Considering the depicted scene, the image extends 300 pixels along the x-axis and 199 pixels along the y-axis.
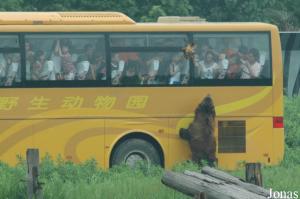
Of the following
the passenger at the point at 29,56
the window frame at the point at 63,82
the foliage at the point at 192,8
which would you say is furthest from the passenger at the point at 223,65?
the foliage at the point at 192,8

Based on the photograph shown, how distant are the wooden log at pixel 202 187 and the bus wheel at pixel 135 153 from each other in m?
5.62

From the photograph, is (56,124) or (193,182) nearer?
(193,182)

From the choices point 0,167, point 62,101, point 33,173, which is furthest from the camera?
point 62,101

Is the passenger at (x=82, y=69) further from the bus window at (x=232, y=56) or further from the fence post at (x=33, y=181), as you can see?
the fence post at (x=33, y=181)

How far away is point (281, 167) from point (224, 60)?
2199 millimetres

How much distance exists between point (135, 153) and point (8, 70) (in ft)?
8.89

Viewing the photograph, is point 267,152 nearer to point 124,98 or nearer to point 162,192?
point 124,98

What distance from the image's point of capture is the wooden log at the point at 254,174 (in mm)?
12602

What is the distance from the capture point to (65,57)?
18.0 metres

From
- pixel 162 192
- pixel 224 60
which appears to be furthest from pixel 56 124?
pixel 162 192

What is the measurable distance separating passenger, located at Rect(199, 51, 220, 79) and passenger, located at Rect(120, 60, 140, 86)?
1.19 metres

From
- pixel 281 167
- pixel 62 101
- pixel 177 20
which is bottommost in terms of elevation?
pixel 281 167

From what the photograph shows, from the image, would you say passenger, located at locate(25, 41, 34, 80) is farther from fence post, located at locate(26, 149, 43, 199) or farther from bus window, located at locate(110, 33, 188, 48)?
fence post, located at locate(26, 149, 43, 199)

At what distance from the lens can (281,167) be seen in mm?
17984
